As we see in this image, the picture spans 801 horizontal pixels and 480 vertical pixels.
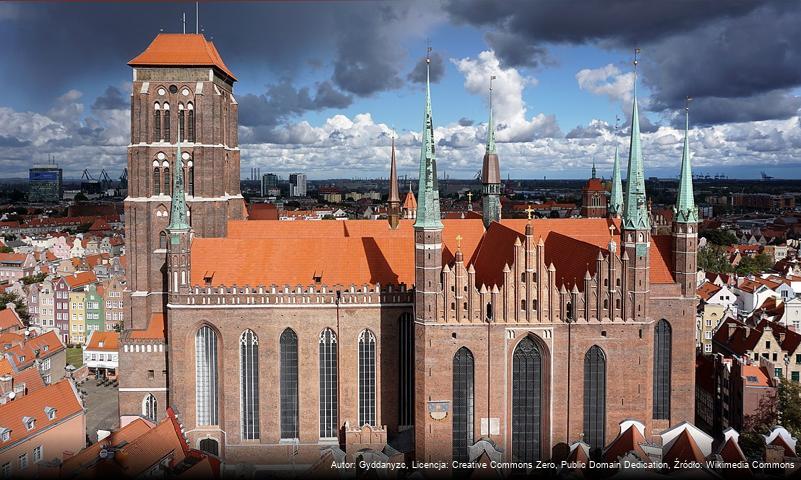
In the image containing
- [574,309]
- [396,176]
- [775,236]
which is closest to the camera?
[574,309]

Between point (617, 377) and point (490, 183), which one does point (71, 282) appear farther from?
point (617, 377)

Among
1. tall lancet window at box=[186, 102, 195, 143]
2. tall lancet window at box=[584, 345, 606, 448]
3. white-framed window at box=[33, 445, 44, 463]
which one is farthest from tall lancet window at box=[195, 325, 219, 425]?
tall lancet window at box=[584, 345, 606, 448]

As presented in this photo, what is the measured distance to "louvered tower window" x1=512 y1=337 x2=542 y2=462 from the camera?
46.1 meters

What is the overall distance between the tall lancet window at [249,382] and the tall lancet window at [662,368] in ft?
91.7

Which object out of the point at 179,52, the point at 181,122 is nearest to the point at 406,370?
the point at 181,122

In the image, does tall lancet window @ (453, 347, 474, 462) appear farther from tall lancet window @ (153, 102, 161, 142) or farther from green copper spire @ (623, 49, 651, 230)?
tall lancet window @ (153, 102, 161, 142)

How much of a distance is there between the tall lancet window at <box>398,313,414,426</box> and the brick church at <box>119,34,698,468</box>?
110 mm

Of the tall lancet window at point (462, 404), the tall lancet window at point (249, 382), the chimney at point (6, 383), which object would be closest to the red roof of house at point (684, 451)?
the tall lancet window at point (462, 404)

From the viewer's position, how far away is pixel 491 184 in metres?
66.5

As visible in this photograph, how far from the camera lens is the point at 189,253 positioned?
52.8 meters

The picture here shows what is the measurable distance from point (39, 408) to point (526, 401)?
33.5 m

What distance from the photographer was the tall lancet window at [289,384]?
172 ft

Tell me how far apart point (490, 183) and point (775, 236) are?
469 feet

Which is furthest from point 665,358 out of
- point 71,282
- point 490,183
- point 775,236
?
point 775,236
